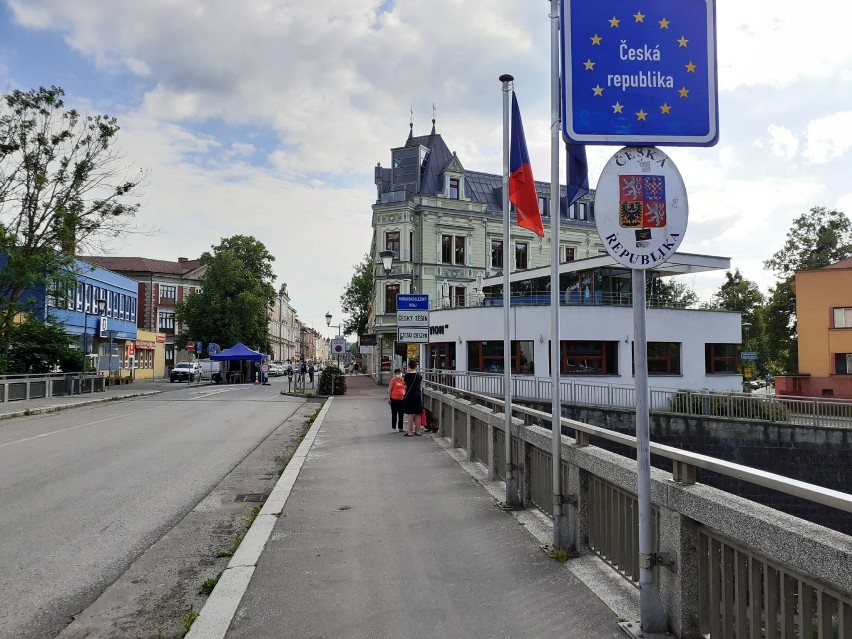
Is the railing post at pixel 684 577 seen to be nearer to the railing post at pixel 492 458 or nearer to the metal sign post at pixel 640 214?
the metal sign post at pixel 640 214

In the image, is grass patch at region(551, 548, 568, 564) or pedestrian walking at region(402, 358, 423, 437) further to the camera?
pedestrian walking at region(402, 358, 423, 437)

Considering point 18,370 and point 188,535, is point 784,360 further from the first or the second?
point 188,535

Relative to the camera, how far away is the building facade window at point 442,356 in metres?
35.7

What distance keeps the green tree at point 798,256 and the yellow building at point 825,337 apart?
45.0ft

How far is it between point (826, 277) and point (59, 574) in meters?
43.9

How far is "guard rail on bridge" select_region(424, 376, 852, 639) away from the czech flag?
2.77 m

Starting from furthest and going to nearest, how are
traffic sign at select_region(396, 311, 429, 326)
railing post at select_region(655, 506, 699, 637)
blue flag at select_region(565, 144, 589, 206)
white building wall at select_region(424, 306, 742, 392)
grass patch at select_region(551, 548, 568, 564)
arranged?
white building wall at select_region(424, 306, 742, 392) → traffic sign at select_region(396, 311, 429, 326) → blue flag at select_region(565, 144, 589, 206) → grass patch at select_region(551, 548, 568, 564) → railing post at select_region(655, 506, 699, 637)

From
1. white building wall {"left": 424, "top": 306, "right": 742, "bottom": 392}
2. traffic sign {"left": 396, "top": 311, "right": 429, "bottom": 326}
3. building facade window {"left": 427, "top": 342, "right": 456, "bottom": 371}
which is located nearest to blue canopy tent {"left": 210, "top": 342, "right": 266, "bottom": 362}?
building facade window {"left": 427, "top": 342, "right": 456, "bottom": 371}

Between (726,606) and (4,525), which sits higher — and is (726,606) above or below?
above

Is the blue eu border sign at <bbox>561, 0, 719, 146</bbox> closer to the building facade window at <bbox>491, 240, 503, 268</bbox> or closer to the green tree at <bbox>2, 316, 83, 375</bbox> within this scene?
the green tree at <bbox>2, 316, 83, 375</bbox>

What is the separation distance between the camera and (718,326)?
33.7 meters

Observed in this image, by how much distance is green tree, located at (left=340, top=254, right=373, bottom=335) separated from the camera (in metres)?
90.2

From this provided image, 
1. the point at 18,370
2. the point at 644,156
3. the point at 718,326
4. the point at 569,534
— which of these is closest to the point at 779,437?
the point at 718,326

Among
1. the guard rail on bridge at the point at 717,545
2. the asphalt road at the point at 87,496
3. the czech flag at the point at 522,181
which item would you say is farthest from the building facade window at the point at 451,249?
the guard rail on bridge at the point at 717,545
